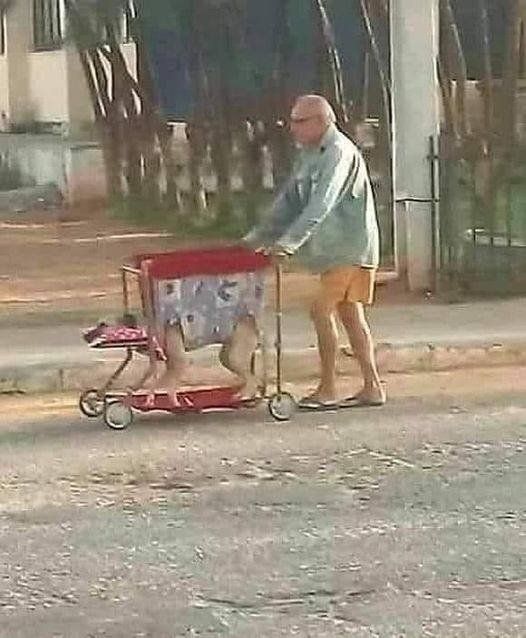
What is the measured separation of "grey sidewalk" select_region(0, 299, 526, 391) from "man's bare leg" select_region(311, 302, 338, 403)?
1144mm

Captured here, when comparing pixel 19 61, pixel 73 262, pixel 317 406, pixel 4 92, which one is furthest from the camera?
pixel 4 92

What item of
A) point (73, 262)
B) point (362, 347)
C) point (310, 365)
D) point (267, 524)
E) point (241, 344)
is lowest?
point (73, 262)

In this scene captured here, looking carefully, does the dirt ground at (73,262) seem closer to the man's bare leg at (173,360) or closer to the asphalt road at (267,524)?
the man's bare leg at (173,360)

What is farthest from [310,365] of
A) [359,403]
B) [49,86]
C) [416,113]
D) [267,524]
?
[49,86]

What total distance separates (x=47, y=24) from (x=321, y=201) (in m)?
26.4

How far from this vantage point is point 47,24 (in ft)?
116

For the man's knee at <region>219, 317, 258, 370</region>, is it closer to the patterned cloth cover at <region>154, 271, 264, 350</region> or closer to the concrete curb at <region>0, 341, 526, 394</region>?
the patterned cloth cover at <region>154, 271, 264, 350</region>

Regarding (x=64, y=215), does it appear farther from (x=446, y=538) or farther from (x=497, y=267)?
(x=446, y=538)

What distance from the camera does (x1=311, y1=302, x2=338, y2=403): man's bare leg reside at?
10.4 meters

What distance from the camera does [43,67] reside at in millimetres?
34500

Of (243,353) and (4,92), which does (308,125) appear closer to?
(243,353)

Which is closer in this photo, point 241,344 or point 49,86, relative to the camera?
point 241,344

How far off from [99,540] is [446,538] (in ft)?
4.57

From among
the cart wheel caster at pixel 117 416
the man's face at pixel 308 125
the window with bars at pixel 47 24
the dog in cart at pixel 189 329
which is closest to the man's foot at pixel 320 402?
the dog in cart at pixel 189 329
